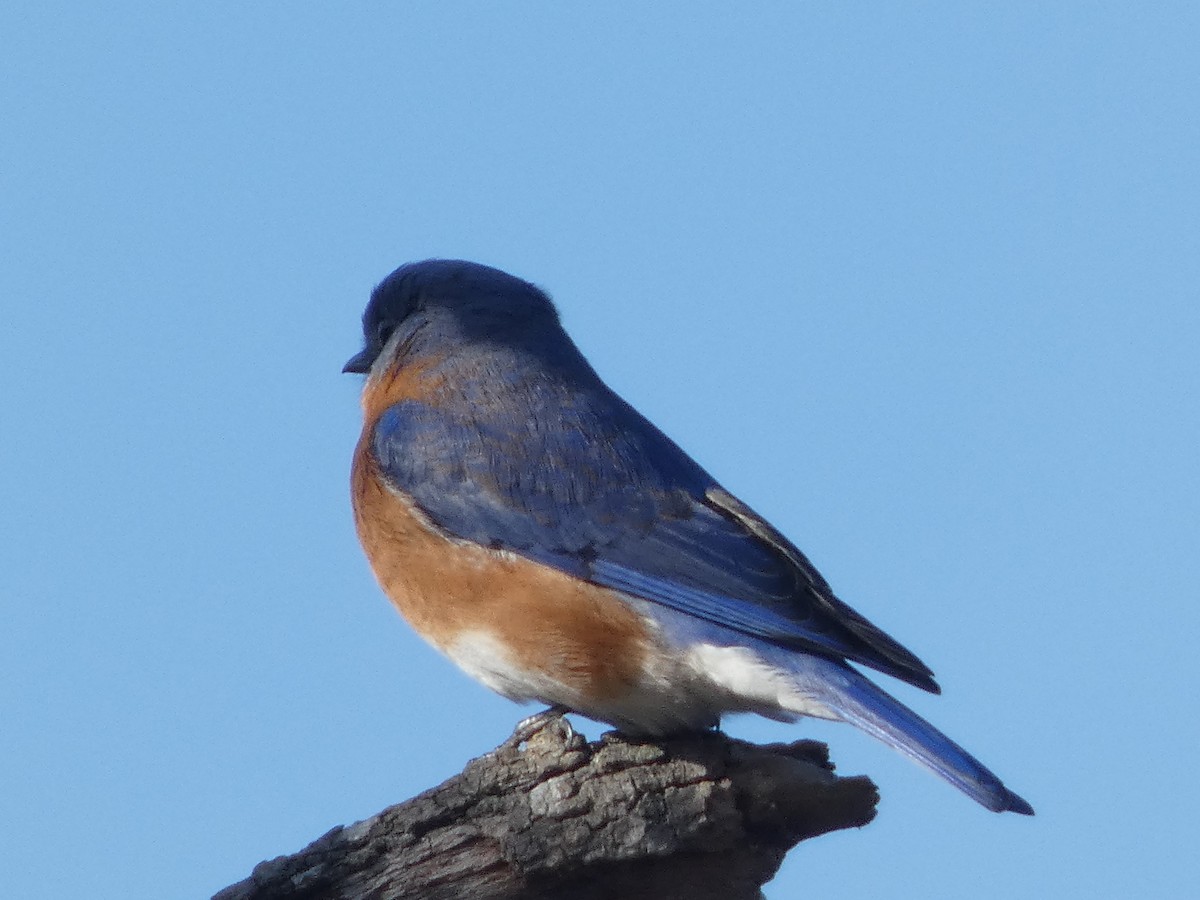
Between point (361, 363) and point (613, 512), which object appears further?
point (361, 363)

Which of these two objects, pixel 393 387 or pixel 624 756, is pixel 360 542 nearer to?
pixel 393 387

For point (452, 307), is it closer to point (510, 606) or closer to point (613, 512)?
point (613, 512)

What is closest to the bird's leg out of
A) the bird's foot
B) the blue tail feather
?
the bird's foot

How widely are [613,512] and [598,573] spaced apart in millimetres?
324

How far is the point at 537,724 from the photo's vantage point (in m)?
6.37

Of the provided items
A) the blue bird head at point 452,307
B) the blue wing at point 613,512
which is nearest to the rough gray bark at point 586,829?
the blue wing at point 613,512

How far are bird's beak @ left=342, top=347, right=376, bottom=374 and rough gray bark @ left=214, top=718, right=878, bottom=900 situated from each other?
2836 millimetres

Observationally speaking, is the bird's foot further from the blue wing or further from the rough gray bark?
the blue wing

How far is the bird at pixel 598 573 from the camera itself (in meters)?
6.12

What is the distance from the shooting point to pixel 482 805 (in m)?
5.87

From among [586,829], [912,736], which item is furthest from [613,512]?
[912,736]

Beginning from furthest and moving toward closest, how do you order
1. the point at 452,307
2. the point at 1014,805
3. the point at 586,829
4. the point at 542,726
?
the point at 452,307 < the point at 542,726 < the point at 586,829 < the point at 1014,805

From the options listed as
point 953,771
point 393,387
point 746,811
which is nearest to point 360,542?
point 393,387

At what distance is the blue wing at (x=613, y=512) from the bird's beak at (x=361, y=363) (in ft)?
3.66
